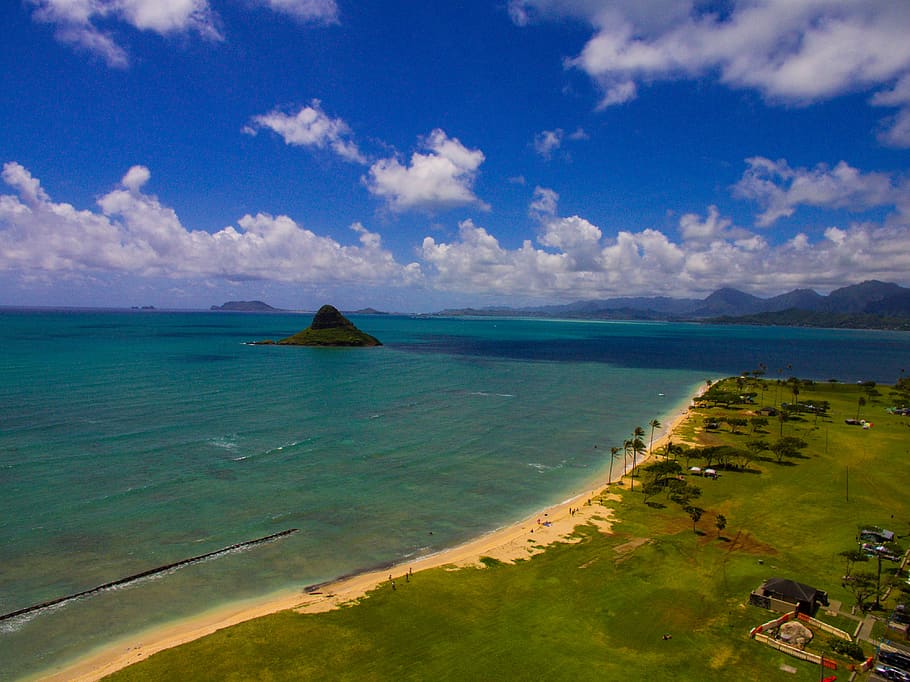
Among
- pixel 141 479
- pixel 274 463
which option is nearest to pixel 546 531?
pixel 274 463

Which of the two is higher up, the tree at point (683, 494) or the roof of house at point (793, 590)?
the roof of house at point (793, 590)

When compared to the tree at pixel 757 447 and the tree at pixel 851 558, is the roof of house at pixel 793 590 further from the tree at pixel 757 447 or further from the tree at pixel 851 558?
the tree at pixel 757 447

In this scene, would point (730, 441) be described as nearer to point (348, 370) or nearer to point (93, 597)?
point (93, 597)

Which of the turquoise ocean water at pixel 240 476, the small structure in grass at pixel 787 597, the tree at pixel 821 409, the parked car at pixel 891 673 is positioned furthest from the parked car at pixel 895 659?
the tree at pixel 821 409

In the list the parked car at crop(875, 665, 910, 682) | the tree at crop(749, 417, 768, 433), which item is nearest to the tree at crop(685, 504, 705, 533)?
the parked car at crop(875, 665, 910, 682)

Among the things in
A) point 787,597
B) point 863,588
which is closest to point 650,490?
point 863,588

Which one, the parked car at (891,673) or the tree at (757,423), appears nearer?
the parked car at (891,673)
